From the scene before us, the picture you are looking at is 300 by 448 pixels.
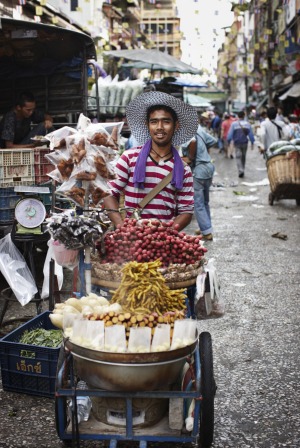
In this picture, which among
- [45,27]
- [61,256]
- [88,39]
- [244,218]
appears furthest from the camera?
[244,218]

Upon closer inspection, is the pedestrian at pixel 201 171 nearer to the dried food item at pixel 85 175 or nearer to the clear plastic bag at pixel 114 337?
the dried food item at pixel 85 175

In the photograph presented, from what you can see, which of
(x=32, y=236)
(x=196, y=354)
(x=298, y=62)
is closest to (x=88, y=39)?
(x=32, y=236)

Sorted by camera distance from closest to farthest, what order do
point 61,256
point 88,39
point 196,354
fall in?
point 196,354 → point 61,256 → point 88,39

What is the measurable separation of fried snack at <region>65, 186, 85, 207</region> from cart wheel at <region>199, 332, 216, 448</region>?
1.28 m

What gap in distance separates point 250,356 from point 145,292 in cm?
231

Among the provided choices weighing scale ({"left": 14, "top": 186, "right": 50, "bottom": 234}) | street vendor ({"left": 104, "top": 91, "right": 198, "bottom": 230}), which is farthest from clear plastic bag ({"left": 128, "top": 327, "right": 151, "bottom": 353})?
weighing scale ({"left": 14, "top": 186, "right": 50, "bottom": 234})

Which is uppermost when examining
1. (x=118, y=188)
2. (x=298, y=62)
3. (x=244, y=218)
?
(x=298, y=62)

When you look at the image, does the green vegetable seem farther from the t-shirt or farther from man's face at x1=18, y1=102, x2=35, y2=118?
man's face at x1=18, y1=102, x2=35, y2=118

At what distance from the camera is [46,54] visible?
35.4ft

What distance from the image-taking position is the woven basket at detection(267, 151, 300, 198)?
1377 cm

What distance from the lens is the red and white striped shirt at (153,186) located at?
4793 millimetres

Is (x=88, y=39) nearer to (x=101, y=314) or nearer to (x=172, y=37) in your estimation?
(x=101, y=314)

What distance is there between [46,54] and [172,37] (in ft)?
250

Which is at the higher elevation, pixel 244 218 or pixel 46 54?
pixel 46 54
